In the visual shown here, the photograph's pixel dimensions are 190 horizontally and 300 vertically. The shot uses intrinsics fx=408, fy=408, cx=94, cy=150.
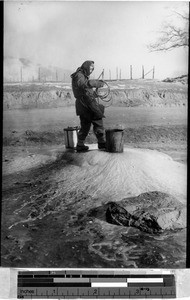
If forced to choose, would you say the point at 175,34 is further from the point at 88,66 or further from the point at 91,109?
the point at 91,109

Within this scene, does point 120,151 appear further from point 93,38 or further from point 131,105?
point 93,38

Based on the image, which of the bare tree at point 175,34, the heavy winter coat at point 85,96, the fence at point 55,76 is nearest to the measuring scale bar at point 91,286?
the heavy winter coat at point 85,96

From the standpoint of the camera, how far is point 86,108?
256 centimetres

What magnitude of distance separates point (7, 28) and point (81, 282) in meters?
1.62

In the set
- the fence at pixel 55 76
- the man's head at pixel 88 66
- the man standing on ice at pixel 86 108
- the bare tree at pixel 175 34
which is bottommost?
the man standing on ice at pixel 86 108

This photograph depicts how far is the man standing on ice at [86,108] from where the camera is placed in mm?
2553

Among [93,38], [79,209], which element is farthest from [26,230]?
[93,38]

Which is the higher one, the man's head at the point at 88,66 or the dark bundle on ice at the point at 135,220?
the man's head at the point at 88,66

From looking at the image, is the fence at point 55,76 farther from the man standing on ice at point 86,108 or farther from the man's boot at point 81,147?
the man's boot at point 81,147

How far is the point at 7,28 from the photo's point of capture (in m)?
2.55

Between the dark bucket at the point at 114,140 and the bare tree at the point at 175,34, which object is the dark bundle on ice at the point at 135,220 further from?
the bare tree at the point at 175,34

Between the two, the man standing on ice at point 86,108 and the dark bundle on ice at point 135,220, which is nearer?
the dark bundle on ice at point 135,220

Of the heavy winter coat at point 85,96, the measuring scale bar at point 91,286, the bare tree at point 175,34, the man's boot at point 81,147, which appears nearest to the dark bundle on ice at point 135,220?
the measuring scale bar at point 91,286

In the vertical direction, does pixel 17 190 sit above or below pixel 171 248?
above
